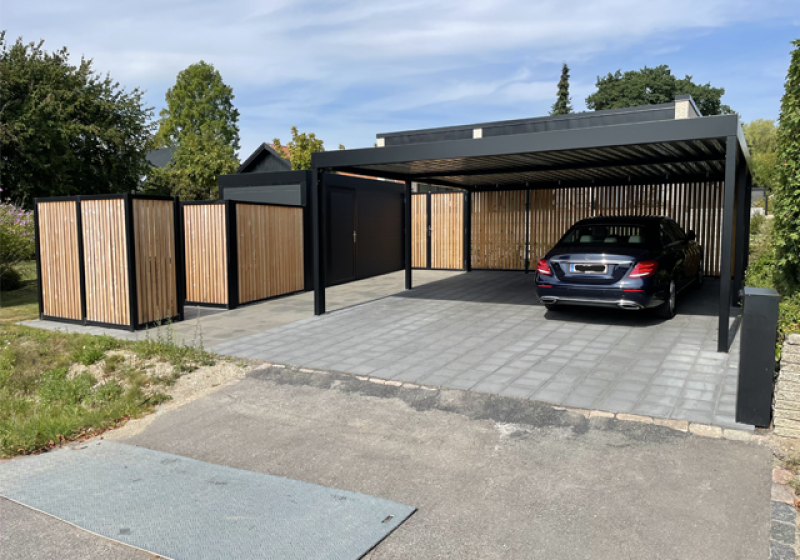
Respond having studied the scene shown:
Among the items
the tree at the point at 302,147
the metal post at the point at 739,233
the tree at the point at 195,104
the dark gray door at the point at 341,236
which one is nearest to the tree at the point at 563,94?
the tree at the point at 195,104

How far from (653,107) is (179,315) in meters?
11.1

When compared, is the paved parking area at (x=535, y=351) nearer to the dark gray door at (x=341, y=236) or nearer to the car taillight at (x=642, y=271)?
the car taillight at (x=642, y=271)

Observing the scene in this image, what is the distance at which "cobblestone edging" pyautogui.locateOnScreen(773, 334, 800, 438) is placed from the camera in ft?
13.6

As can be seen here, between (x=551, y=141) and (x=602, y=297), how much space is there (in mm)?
2271

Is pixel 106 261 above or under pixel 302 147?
under

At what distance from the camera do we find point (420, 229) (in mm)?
17828

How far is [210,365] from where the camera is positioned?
6.68 m

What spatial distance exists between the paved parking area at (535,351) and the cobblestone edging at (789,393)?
0.40m

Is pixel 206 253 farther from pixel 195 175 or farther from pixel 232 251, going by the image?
pixel 195 175

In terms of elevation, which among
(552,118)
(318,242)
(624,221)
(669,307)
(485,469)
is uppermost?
(552,118)

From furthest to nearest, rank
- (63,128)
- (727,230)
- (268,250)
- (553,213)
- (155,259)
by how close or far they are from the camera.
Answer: (63,128) → (553,213) → (268,250) → (155,259) → (727,230)

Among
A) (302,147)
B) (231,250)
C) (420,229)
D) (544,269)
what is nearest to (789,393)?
(544,269)

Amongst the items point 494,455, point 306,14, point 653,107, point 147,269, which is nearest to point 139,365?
point 147,269

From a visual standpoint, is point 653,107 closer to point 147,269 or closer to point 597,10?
point 597,10
